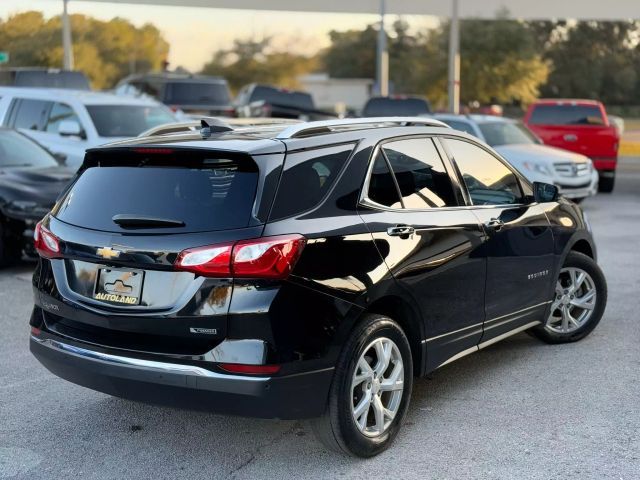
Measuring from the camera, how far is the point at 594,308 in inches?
251

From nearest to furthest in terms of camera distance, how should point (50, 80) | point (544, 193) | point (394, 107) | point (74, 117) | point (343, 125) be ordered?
point (343, 125)
point (544, 193)
point (74, 117)
point (50, 80)
point (394, 107)

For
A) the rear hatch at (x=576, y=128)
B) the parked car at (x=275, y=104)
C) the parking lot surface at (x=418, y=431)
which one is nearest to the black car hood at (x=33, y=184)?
the parking lot surface at (x=418, y=431)

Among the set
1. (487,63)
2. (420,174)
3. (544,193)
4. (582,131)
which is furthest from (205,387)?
(487,63)

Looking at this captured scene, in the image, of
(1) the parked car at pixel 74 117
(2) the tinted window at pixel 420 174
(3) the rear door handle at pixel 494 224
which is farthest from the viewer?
(1) the parked car at pixel 74 117

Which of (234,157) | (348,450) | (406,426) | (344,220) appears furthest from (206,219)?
(406,426)

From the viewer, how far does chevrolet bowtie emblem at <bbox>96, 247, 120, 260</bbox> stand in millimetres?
3959

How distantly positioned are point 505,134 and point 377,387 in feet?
38.1

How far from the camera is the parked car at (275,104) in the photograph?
19.4m

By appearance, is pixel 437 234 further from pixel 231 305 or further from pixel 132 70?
pixel 132 70

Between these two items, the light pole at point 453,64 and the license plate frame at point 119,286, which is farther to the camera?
the light pole at point 453,64

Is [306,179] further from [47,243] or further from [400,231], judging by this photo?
[47,243]

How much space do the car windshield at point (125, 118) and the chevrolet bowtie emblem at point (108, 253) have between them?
9.04 metres

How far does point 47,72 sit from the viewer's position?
20.3 meters

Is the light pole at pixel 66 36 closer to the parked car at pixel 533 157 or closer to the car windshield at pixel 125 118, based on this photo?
the car windshield at pixel 125 118
